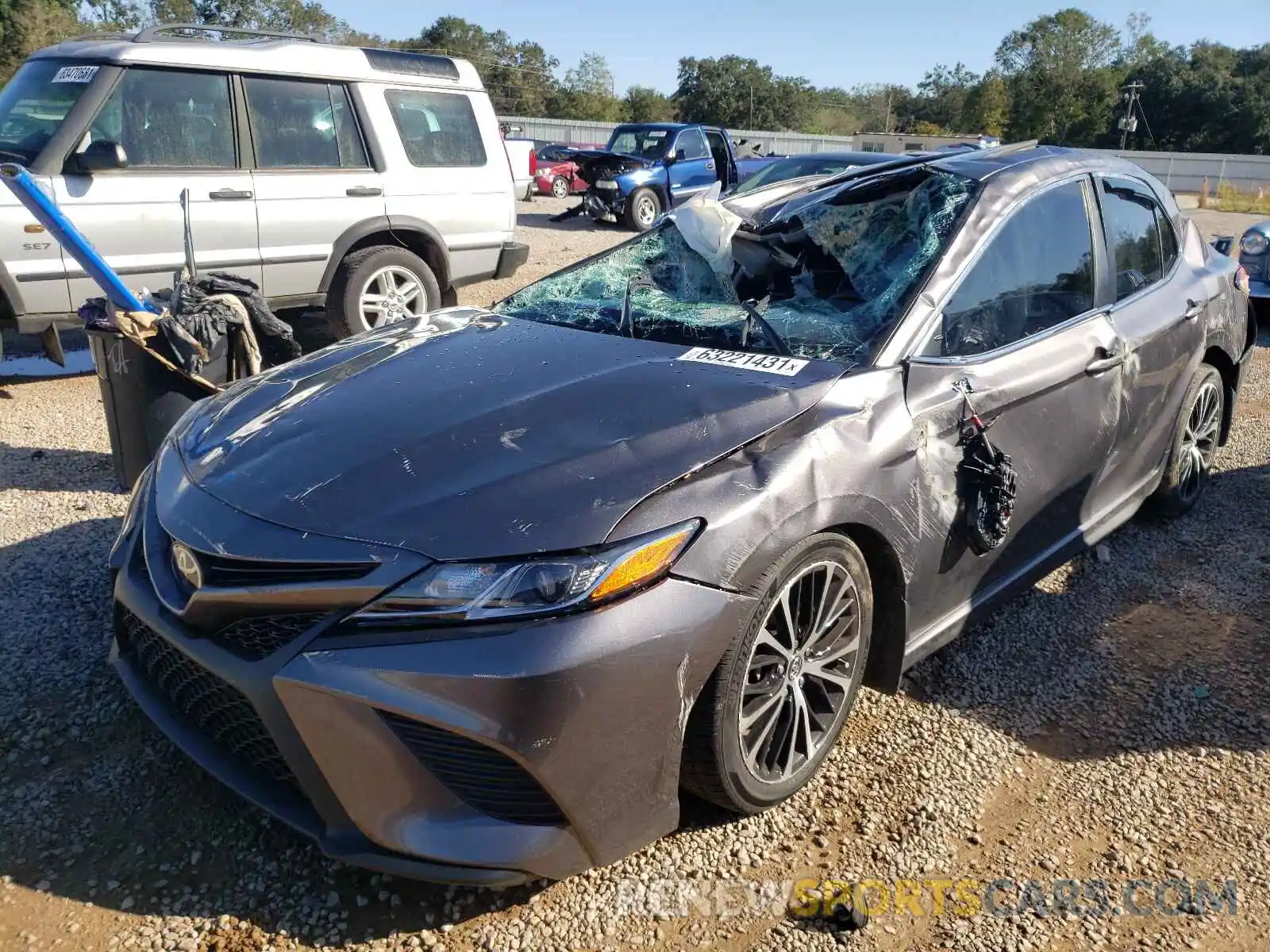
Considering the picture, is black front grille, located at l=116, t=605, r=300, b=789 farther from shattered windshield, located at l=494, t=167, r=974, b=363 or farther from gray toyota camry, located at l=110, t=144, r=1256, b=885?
shattered windshield, located at l=494, t=167, r=974, b=363

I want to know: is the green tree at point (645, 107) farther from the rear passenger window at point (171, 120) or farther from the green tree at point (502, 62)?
the rear passenger window at point (171, 120)

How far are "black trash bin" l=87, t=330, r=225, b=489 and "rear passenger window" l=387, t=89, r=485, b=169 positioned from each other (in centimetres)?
355

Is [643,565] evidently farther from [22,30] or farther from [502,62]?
[502,62]

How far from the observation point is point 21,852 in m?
2.36

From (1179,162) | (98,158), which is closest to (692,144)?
(98,158)

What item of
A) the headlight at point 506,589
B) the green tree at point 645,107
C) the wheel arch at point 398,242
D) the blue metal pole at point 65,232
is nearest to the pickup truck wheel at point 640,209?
the wheel arch at point 398,242

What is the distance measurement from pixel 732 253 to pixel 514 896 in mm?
2358

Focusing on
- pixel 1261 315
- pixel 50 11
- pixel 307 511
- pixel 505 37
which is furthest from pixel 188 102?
pixel 505 37

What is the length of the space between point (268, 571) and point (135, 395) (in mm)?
2721

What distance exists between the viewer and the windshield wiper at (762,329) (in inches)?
117

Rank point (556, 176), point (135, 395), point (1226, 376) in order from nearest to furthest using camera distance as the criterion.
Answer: point (135, 395)
point (1226, 376)
point (556, 176)

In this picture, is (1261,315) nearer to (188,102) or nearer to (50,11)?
(188,102)

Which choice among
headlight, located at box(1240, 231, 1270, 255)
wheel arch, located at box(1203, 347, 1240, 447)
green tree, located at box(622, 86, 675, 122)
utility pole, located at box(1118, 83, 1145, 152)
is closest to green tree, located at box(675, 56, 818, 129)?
green tree, located at box(622, 86, 675, 122)

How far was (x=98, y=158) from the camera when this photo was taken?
5875 mm
